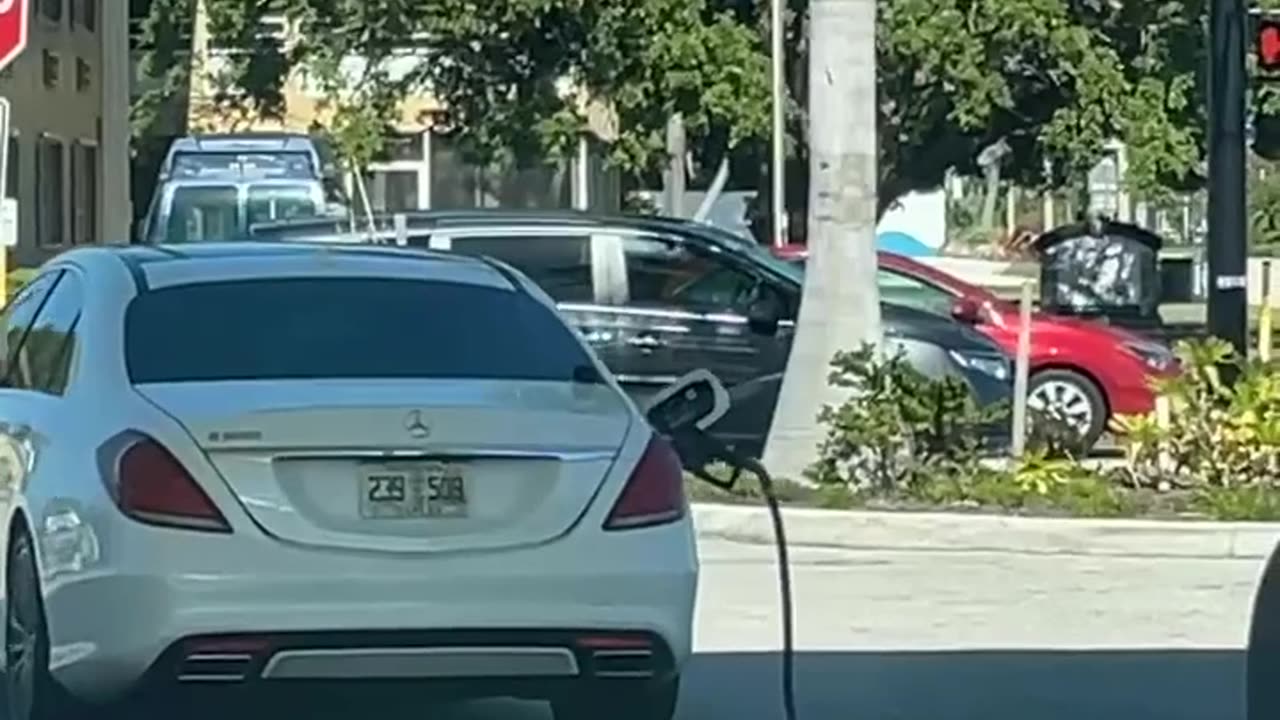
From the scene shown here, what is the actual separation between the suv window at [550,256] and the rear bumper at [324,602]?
10.5 metres

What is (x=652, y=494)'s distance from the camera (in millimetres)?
8305

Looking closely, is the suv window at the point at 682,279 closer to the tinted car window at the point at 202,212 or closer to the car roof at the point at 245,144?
the tinted car window at the point at 202,212

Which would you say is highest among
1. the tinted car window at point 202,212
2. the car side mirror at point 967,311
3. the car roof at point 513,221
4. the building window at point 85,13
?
the building window at point 85,13

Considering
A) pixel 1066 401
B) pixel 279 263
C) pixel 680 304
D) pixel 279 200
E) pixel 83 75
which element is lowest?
pixel 1066 401

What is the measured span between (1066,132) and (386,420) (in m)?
28.7

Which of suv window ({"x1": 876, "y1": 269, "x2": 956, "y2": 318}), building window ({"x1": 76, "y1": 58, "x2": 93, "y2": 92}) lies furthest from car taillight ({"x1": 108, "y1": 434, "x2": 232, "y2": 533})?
building window ({"x1": 76, "y1": 58, "x2": 93, "y2": 92})

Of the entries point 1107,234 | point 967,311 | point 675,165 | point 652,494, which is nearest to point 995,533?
point 652,494

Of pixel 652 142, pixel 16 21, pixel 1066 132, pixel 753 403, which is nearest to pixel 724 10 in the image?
pixel 652 142

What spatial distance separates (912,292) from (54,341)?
12097 millimetres

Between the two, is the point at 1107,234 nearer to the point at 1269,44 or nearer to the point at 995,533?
the point at 1269,44

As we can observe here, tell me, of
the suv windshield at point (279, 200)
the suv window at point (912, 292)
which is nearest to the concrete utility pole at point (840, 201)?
the suv window at point (912, 292)

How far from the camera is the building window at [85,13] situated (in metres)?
42.7

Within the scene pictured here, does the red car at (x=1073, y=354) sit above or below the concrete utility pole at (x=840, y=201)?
below

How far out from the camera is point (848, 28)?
15.9 meters
